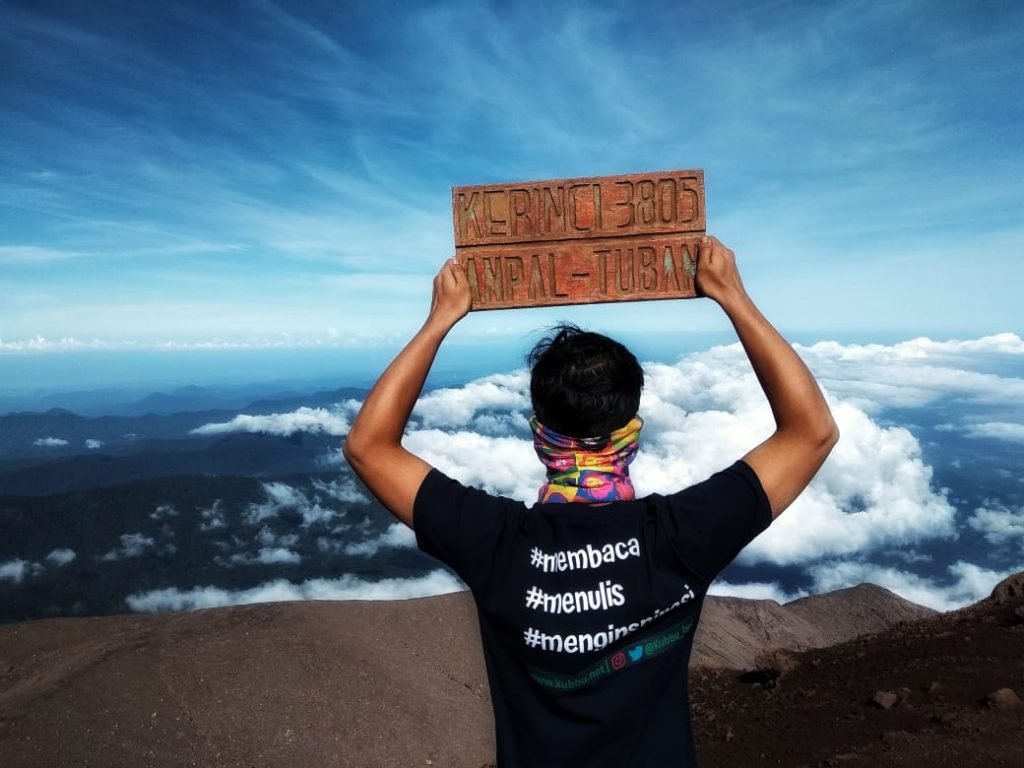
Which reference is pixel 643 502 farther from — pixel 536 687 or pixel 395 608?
pixel 395 608

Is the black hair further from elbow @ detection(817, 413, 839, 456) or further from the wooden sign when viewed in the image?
the wooden sign

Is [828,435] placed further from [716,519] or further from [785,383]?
[716,519]

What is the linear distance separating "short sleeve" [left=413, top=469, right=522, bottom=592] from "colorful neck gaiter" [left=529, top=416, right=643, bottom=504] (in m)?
0.18

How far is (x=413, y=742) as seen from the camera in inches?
509

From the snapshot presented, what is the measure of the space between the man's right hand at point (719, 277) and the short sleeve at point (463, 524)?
1.31m

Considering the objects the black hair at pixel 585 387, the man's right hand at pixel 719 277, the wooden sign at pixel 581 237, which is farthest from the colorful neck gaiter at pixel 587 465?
the wooden sign at pixel 581 237

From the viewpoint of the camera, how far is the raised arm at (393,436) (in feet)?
8.67

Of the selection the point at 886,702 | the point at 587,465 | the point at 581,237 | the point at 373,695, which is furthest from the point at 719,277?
the point at 373,695

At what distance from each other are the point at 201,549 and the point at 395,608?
257ft

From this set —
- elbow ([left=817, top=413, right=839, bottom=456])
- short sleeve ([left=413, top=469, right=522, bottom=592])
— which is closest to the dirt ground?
elbow ([left=817, top=413, right=839, bottom=456])

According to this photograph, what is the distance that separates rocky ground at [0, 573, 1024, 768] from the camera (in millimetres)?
10125

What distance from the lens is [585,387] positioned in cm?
256

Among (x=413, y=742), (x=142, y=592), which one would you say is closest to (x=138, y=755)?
(x=413, y=742)

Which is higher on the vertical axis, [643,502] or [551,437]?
[551,437]
